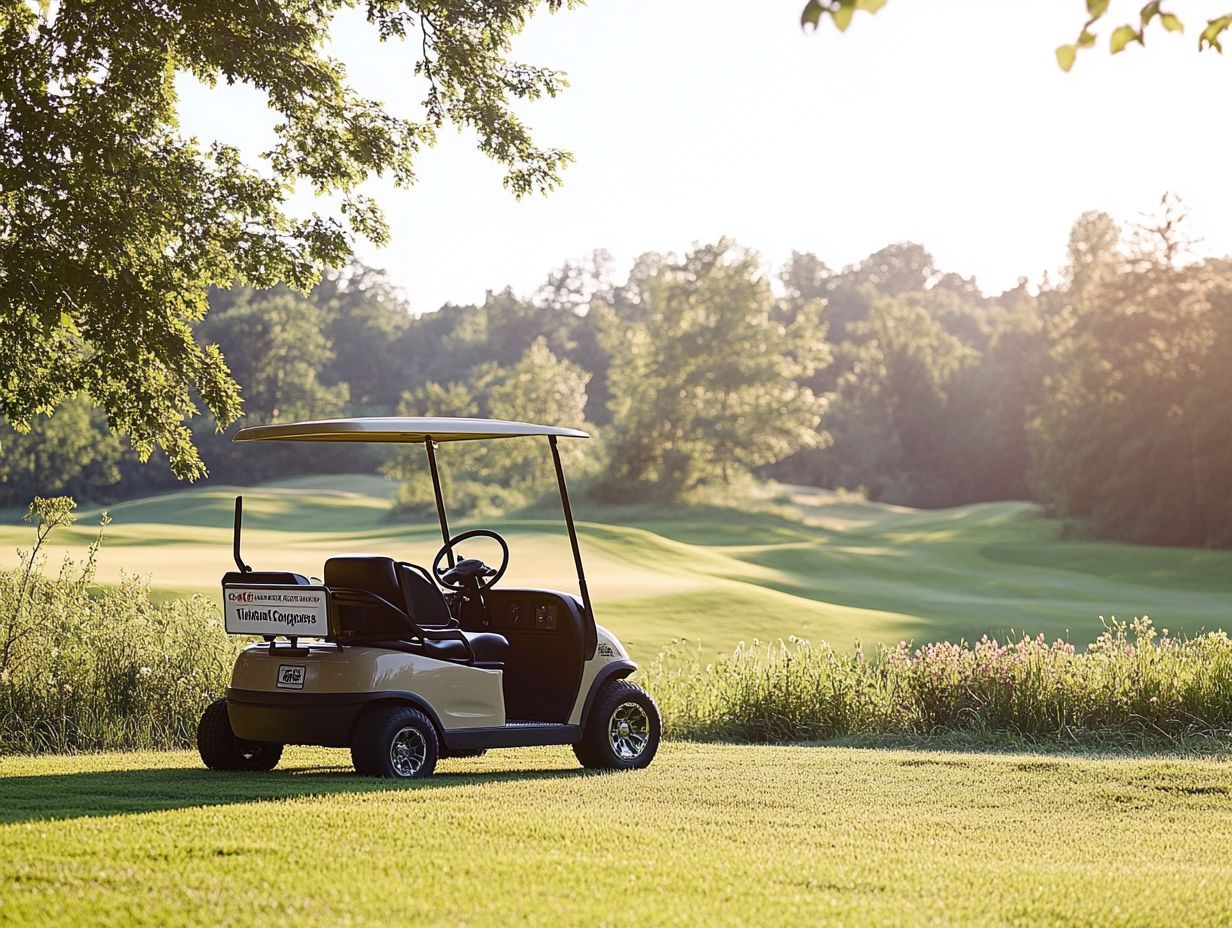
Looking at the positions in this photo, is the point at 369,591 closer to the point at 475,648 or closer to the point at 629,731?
the point at 475,648

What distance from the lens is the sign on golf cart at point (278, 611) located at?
719 centimetres

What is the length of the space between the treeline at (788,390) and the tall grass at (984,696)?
3052 cm

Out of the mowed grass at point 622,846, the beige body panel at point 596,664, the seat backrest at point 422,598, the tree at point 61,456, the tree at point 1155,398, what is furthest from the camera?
the tree at point 61,456

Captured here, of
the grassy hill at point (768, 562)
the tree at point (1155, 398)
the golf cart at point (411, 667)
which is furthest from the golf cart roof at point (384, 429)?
the tree at point (1155, 398)

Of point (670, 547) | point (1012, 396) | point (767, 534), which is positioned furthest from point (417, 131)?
point (1012, 396)

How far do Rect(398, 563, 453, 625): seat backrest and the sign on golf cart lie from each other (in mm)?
505

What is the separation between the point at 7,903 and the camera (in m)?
4.52

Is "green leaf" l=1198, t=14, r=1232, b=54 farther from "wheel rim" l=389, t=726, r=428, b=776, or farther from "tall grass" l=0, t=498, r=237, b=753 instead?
"tall grass" l=0, t=498, r=237, b=753

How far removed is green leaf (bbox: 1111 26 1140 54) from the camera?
365 centimetres

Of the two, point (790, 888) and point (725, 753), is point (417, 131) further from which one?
point (790, 888)

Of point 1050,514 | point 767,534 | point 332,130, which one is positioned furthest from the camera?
point 1050,514

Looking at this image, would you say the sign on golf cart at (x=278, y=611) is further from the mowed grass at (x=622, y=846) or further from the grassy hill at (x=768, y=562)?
the grassy hill at (x=768, y=562)

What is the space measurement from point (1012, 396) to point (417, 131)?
55.9 metres

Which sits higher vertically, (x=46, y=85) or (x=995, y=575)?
(x=46, y=85)
